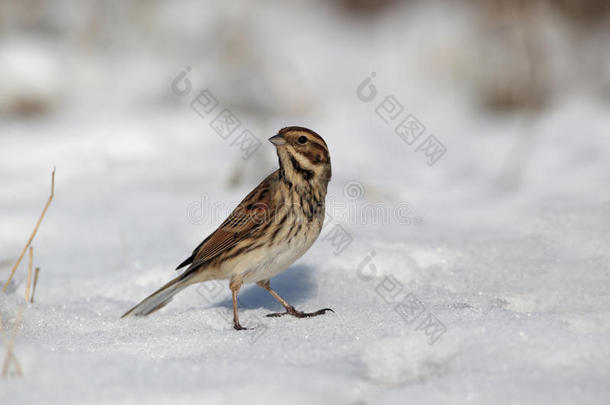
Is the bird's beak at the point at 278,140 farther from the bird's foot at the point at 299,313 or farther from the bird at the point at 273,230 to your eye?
the bird's foot at the point at 299,313

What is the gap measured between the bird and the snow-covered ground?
7.7 inches

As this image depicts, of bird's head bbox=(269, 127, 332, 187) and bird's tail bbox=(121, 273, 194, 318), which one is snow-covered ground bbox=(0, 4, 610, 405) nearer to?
bird's tail bbox=(121, 273, 194, 318)

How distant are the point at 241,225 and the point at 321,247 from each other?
915 millimetres

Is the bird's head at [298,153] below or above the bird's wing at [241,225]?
above

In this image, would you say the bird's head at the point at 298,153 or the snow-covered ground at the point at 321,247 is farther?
the bird's head at the point at 298,153

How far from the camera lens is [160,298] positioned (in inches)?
151

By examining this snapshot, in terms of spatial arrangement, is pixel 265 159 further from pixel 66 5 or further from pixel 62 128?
pixel 66 5

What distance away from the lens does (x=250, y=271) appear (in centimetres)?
390

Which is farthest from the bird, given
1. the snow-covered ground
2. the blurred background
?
the blurred background

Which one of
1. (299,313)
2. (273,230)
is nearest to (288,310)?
(299,313)

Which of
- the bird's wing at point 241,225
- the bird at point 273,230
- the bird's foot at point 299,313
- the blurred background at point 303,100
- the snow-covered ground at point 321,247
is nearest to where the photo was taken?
the snow-covered ground at point 321,247

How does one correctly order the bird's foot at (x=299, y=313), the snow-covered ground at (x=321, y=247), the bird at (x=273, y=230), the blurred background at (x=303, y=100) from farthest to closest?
the blurred background at (x=303, y=100) < the bird at (x=273, y=230) < the bird's foot at (x=299, y=313) < the snow-covered ground at (x=321, y=247)

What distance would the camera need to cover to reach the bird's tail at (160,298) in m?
3.74

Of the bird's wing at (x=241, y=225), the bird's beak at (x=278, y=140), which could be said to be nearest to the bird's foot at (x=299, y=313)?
the bird's wing at (x=241, y=225)
